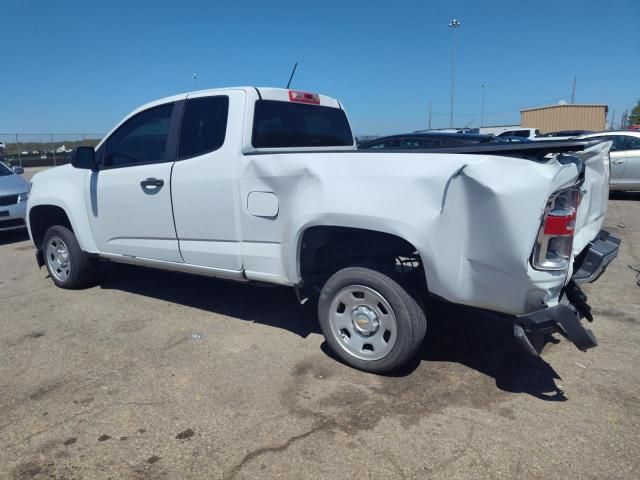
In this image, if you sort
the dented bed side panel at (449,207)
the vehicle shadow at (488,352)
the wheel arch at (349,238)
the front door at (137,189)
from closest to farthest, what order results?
1. the dented bed side panel at (449,207)
2. the wheel arch at (349,238)
3. the vehicle shadow at (488,352)
4. the front door at (137,189)

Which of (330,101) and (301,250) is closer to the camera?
(301,250)

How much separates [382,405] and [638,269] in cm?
445

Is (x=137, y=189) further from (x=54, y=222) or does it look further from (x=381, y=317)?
(x=381, y=317)

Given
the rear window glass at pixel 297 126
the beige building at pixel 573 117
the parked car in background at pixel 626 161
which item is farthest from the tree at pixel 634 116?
the rear window glass at pixel 297 126

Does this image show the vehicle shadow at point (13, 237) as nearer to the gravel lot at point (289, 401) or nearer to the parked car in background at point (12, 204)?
the parked car in background at point (12, 204)

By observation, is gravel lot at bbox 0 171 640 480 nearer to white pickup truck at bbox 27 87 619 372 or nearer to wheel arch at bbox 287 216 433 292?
white pickup truck at bbox 27 87 619 372

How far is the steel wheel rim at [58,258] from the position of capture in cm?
552

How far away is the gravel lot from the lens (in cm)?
261

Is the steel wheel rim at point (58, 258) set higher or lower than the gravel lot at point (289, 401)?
higher

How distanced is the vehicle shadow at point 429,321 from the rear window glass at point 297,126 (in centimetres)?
133

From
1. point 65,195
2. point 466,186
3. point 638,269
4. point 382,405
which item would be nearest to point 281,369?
point 382,405

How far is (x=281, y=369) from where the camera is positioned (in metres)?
3.63

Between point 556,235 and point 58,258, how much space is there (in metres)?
5.11

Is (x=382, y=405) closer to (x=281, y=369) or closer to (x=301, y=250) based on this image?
(x=281, y=369)
